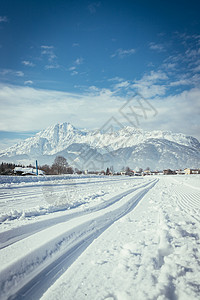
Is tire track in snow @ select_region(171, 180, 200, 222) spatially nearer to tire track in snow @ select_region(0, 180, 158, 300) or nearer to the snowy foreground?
the snowy foreground

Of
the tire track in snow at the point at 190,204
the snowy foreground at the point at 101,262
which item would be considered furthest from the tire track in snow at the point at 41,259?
the tire track in snow at the point at 190,204

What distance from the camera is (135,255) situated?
2500 mm

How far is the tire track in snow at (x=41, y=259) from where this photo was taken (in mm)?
1897

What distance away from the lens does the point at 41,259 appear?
2.42 m

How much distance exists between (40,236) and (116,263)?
1544 millimetres

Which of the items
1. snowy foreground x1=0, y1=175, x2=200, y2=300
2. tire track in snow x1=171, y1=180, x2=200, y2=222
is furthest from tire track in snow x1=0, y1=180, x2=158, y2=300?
tire track in snow x1=171, y1=180, x2=200, y2=222

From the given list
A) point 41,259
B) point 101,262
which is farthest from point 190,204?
point 41,259

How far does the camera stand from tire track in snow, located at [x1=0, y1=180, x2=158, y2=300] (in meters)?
1.90

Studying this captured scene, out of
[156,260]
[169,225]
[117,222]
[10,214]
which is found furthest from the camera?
[10,214]

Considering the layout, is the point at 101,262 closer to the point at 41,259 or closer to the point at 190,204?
the point at 41,259

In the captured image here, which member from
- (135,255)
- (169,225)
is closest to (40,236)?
(135,255)

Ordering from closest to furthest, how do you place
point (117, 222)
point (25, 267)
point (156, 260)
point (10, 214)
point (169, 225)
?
point (25, 267) → point (156, 260) → point (169, 225) → point (117, 222) → point (10, 214)

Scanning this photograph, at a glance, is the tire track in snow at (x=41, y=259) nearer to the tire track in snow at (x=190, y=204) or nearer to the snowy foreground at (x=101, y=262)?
the snowy foreground at (x=101, y=262)

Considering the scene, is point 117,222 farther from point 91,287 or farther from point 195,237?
point 91,287
